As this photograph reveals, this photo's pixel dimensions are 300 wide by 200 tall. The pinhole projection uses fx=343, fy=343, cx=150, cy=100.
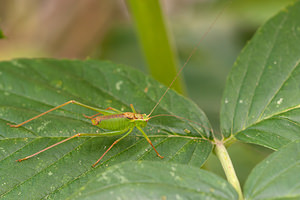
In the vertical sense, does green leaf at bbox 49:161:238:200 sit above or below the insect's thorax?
above

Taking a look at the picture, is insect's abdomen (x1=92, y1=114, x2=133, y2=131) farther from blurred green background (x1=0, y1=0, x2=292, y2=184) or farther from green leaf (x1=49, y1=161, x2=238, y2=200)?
blurred green background (x1=0, y1=0, x2=292, y2=184)

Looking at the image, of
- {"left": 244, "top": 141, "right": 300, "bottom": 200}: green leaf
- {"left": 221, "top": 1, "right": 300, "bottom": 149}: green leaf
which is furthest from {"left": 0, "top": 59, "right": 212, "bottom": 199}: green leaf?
{"left": 244, "top": 141, "right": 300, "bottom": 200}: green leaf

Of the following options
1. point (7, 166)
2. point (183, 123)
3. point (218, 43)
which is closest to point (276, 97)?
point (183, 123)

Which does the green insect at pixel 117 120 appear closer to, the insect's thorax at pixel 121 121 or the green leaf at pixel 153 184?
the insect's thorax at pixel 121 121

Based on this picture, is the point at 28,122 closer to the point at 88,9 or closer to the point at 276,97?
the point at 276,97

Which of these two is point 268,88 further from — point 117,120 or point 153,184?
point 153,184

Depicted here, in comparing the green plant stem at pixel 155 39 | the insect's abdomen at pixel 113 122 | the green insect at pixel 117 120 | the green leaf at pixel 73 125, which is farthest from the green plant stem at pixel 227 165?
the green plant stem at pixel 155 39
